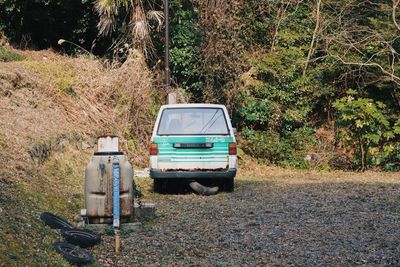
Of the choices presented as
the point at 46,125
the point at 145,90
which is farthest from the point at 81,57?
the point at 46,125

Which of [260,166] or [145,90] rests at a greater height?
[145,90]

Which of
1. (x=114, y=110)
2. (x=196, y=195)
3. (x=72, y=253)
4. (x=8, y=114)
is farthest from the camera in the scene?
(x=114, y=110)

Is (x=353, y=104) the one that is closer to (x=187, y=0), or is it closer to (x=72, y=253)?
(x=187, y=0)

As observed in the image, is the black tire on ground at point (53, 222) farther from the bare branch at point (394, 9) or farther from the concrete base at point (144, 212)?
the bare branch at point (394, 9)

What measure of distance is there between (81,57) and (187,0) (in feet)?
13.8

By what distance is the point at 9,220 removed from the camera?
6578mm

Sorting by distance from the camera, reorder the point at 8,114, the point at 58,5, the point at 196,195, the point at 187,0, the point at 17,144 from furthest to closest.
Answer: the point at 58,5 → the point at 187,0 → the point at 8,114 → the point at 196,195 → the point at 17,144

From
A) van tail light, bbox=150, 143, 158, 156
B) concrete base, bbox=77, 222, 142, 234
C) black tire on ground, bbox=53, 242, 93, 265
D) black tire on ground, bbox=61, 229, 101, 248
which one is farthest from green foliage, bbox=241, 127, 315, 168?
black tire on ground, bbox=53, 242, 93, 265

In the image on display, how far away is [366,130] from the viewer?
17.7m

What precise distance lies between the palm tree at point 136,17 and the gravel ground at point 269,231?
8837 mm

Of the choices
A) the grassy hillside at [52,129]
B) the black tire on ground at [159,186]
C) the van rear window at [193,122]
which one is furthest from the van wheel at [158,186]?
the grassy hillside at [52,129]

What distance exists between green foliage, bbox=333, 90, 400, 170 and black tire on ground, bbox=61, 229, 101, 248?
12.0 meters

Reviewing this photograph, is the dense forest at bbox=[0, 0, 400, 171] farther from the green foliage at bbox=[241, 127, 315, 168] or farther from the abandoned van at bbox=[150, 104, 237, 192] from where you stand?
the abandoned van at bbox=[150, 104, 237, 192]

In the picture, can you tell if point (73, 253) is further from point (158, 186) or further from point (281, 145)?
point (281, 145)
